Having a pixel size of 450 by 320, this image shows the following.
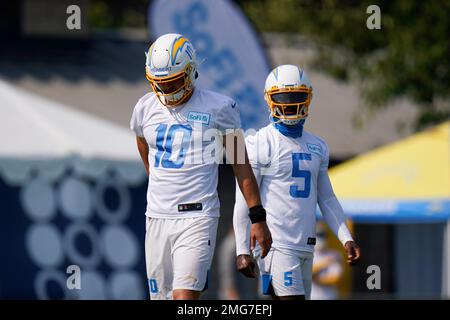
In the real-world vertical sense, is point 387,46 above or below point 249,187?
above

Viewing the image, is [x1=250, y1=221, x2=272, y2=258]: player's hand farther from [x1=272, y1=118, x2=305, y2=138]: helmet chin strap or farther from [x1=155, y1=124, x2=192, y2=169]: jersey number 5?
[x1=272, y1=118, x2=305, y2=138]: helmet chin strap

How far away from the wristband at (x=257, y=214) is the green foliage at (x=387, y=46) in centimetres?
994

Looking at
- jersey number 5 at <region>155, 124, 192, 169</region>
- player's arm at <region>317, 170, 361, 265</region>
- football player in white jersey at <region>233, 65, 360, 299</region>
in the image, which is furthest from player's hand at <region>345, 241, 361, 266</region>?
jersey number 5 at <region>155, 124, 192, 169</region>

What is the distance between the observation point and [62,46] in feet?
72.0

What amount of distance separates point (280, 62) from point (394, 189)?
668 centimetres

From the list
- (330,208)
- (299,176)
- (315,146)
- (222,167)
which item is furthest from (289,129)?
(222,167)

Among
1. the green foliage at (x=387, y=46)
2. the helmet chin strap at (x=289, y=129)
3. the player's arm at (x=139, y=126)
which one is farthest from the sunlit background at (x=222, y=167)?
the helmet chin strap at (x=289, y=129)

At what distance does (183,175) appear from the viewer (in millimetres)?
8141

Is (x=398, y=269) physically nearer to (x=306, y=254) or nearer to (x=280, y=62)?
(x=280, y=62)

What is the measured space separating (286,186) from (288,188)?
0.06 ft

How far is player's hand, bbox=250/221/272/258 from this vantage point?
8031mm

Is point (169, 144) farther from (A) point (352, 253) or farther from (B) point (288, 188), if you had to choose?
(A) point (352, 253)

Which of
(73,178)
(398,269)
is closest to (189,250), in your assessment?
(73,178)

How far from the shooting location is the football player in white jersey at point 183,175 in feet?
26.4
